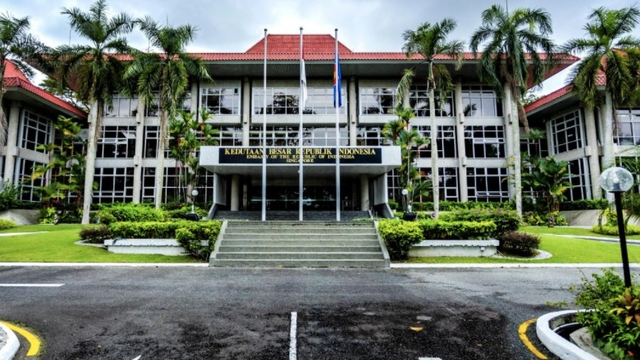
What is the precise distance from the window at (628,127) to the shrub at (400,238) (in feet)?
72.8

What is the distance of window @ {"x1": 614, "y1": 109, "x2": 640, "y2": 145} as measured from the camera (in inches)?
1037

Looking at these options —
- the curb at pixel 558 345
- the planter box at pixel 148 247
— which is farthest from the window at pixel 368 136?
the curb at pixel 558 345

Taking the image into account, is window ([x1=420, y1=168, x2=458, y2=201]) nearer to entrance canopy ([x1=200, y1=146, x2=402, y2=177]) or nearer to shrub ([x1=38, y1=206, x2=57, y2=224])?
entrance canopy ([x1=200, y1=146, x2=402, y2=177])

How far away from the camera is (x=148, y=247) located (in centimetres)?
1388

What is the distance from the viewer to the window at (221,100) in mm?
30375

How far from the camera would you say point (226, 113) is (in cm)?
3033

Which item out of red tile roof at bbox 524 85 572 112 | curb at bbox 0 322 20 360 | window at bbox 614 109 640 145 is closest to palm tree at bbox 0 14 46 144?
curb at bbox 0 322 20 360

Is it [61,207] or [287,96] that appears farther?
[287,96]

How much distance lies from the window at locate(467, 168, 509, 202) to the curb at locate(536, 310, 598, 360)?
84.5 ft

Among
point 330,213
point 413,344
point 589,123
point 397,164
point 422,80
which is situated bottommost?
point 413,344

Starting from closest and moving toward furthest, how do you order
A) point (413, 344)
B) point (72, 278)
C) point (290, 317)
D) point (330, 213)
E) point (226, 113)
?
point (413, 344)
point (290, 317)
point (72, 278)
point (330, 213)
point (226, 113)

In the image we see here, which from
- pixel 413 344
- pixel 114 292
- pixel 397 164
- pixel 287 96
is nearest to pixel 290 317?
pixel 413 344

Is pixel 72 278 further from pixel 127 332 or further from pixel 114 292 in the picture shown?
pixel 127 332

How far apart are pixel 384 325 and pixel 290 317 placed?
155cm
